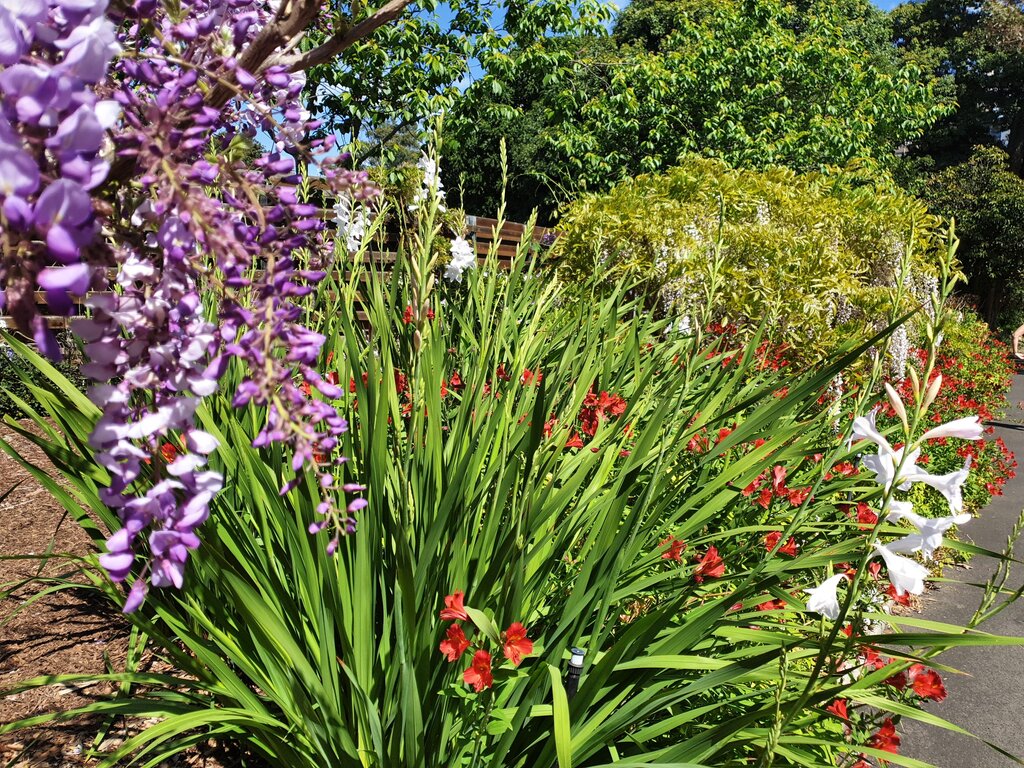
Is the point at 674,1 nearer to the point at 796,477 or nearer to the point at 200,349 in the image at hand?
the point at 796,477

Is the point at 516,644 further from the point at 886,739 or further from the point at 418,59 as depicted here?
the point at 418,59

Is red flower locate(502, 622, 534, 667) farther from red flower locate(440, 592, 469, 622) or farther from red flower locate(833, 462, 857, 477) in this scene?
red flower locate(833, 462, 857, 477)

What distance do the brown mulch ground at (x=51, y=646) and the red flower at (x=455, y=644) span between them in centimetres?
98

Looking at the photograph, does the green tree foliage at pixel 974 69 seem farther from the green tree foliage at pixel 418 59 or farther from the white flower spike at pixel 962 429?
the white flower spike at pixel 962 429

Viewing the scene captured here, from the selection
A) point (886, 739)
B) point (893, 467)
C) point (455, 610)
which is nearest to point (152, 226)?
point (455, 610)

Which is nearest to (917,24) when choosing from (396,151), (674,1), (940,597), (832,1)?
(674,1)

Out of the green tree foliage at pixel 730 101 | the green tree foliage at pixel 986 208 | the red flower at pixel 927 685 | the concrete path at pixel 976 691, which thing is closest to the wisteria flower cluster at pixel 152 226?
the red flower at pixel 927 685

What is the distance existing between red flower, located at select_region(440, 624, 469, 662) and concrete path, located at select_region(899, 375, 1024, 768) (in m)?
1.26

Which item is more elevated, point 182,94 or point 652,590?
point 182,94

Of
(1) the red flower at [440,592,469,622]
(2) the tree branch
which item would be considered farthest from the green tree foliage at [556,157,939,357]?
(2) the tree branch

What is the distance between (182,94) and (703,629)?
132 cm

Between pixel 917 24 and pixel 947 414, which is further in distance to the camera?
pixel 917 24

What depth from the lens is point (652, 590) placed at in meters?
1.97

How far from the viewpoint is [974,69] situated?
2991 centimetres
